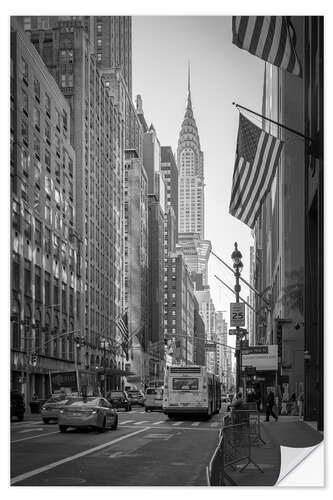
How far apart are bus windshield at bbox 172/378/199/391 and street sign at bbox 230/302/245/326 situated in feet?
14.5

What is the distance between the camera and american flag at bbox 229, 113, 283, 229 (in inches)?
864

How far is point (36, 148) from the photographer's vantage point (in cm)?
6888

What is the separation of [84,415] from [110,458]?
10539 mm

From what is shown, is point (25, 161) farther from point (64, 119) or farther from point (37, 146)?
point (64, 119)

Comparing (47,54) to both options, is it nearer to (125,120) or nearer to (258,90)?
(125,120)

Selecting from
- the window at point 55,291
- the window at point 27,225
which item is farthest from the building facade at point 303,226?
the window at point 55,291

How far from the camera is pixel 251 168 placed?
22469 mm

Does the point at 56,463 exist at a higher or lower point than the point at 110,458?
higher

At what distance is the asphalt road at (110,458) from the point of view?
578 inches

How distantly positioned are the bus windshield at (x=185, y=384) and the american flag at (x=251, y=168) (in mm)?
19896

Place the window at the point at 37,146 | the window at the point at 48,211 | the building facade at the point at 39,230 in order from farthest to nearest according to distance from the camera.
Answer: the window at the point at 48,211 < the window at the point at 37,146 < the building facade at the point at 39,230

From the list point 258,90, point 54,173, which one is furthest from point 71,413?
point 54,173

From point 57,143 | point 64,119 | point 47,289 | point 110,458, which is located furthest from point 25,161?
point 110,458

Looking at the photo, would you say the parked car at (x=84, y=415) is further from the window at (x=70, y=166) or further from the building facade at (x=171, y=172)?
the window at (x=70, y=166)
